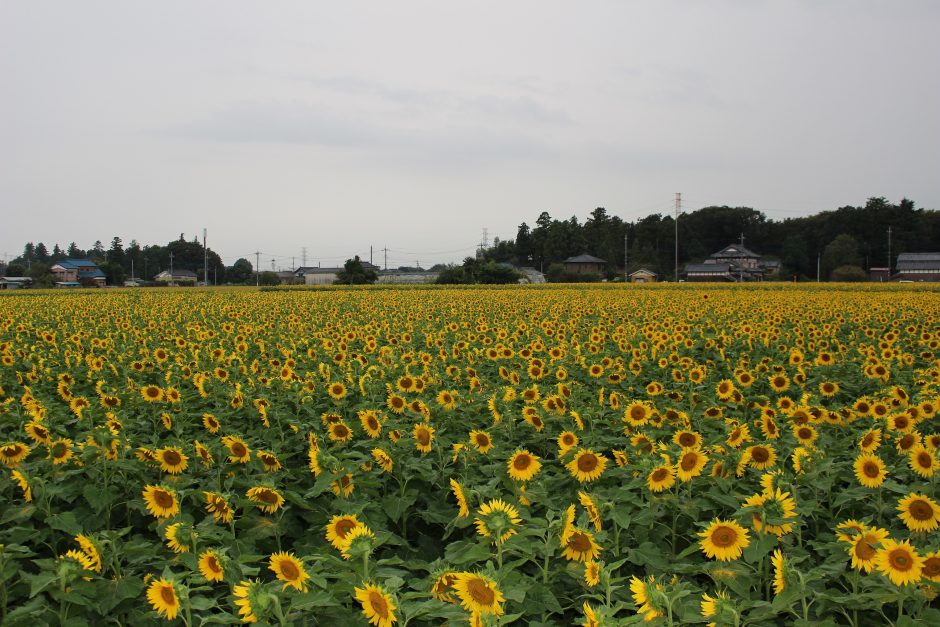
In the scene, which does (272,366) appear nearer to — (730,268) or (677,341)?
(677,341)

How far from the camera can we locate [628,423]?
420 centimetres

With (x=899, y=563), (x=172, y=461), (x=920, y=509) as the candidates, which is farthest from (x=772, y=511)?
(x=172, y=461)

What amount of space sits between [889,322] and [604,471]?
10.5 metres

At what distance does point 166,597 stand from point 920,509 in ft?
9.27

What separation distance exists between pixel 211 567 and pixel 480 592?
97 centimetres

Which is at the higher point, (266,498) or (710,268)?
(710,268)

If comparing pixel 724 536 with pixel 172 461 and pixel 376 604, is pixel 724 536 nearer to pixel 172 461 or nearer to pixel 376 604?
pixel 376 604

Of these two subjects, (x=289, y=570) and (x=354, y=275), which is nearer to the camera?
(x=289, y=570)

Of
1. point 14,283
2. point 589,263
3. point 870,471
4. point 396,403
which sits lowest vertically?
point 870,471

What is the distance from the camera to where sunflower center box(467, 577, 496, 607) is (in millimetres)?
1997

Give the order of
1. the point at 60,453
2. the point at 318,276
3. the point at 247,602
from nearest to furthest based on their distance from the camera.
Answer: the point at 247,602 → the point at 60,453 → the point at 318,276

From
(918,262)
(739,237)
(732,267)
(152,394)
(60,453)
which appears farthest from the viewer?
(739,237)

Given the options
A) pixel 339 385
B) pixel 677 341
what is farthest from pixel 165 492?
pixel 677 341

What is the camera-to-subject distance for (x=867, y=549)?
90.5 inches
